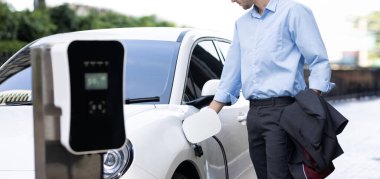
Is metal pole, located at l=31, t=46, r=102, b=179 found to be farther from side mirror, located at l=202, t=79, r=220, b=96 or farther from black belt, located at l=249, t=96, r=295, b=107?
side mirror, located at l=202, t=79, r=220, b=96

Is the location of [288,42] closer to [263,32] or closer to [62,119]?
[263,32]

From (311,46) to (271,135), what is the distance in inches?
20.8

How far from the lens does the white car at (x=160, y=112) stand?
3.27m

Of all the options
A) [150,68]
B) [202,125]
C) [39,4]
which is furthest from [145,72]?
[39,4]

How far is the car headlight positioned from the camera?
10.6 ft

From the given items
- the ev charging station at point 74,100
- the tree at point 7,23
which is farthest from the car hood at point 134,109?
the tree at point 7,23

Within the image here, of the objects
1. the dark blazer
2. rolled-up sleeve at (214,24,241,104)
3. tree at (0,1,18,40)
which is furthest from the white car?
tree at (0,1,18,40)

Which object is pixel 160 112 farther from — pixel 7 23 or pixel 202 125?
pixel 7 23

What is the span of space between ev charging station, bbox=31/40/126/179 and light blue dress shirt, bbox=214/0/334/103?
1.41 meters

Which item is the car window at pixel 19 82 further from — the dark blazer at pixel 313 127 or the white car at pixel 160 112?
the dark blazer at pixel 313 127

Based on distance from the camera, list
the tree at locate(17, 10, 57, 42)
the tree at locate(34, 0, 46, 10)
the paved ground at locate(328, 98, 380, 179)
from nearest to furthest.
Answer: the paved ground at locate(328, 98, 380, 179) < the tree at locate(17, 10, 57, 42) < the tree at locate(34, 0, 46, 10)

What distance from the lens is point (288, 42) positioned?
3.59m

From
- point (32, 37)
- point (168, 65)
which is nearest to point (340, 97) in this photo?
point (32, 37)

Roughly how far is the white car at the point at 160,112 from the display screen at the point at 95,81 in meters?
1.02
